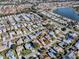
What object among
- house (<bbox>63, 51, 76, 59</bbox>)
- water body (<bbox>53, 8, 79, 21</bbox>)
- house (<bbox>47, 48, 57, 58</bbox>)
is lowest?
water body (<bbox>53, 8, 79, 21</bbox>)

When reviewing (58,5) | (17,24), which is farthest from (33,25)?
(58,5)

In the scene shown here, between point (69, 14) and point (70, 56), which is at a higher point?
point (70, 56)

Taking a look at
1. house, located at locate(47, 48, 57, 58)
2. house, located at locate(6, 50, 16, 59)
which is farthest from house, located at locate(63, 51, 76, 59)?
house, located at locate(6, 50, 16, 59)

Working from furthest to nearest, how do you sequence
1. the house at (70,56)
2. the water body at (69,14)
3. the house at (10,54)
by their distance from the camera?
the water body at (69,14) < the house at (10,54) < the house at (70,56)

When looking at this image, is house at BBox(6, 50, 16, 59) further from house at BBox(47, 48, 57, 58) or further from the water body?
the water body

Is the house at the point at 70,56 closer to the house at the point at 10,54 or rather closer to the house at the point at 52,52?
the house at the point at 52,52

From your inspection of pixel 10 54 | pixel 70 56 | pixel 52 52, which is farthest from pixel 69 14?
pixel 10 54

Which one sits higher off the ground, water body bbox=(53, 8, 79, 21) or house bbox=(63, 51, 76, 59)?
house bbox=(63, 51, 76, 59)

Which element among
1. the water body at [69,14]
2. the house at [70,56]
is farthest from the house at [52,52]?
the water body at [69,14]

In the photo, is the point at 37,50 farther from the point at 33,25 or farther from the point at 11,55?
the point at 33,25

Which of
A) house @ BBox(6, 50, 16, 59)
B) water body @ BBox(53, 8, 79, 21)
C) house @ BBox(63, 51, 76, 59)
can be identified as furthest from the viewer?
water body @ BBox(53, 8, 79, 21)

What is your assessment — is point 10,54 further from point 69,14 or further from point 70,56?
point 69,14
